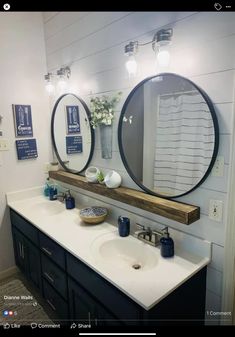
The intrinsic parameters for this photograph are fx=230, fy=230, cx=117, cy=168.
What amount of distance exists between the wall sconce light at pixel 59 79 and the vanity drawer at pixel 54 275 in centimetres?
139

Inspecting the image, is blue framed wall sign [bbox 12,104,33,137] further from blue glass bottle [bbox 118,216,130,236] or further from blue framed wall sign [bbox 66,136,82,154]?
blue glass bottle [bbox 118,216,130,236]

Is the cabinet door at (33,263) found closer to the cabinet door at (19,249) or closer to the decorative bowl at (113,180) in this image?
the cabinet door at (19,249)

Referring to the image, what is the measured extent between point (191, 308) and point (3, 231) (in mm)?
1728

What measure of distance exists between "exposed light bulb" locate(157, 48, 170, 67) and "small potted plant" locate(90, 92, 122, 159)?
0.39 metres

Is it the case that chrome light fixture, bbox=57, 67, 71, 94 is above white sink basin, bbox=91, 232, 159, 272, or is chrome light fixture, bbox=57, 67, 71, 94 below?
above

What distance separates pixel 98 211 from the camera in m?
1.67

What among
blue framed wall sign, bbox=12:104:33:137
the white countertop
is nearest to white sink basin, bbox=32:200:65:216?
the white countertop

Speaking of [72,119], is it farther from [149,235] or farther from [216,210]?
[216,210]

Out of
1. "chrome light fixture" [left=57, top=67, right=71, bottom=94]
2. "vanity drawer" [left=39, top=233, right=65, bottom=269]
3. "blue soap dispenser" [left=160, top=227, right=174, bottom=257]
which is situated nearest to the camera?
"blue soap dispenser" [left=160, top=227, right=174, bottom=257]

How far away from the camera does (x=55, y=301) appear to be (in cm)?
156

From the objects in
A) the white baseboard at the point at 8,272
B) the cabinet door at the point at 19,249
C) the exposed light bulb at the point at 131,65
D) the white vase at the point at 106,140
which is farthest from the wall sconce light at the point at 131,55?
the white baseboard at the point at 8,272

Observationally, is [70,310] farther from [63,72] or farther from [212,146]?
[63,72]

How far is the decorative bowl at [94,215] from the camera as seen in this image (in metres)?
1.59

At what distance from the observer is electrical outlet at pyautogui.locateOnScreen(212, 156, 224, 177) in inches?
42.4
